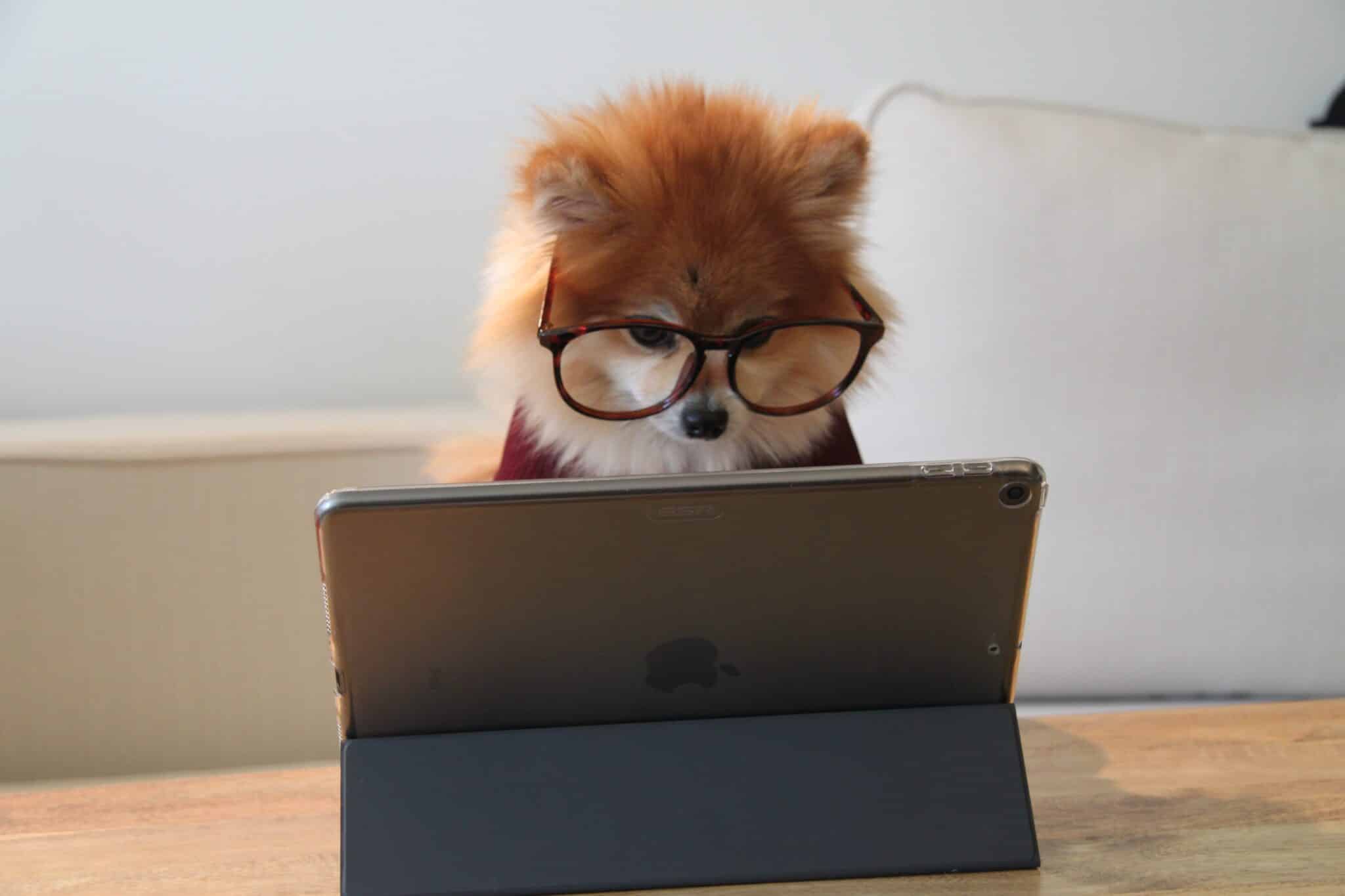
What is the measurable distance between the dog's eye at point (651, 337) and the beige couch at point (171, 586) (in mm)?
806

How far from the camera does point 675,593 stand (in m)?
0.87

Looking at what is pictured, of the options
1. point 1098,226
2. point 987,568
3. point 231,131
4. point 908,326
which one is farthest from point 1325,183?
point 231,131

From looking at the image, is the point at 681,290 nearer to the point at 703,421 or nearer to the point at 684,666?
the point at 703,421

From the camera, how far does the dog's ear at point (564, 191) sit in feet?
3.50

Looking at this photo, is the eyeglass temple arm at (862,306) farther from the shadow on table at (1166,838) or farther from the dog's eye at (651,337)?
the shadow on table at (1166,838)

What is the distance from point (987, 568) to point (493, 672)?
1.21 feet

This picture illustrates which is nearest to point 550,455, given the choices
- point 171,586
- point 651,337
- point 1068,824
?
point 651,337

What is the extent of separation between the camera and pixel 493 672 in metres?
0.88

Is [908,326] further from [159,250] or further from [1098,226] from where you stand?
[159,250]

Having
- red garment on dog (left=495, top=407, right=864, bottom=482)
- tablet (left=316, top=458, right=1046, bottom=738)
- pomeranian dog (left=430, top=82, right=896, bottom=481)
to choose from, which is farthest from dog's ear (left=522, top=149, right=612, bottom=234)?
tablet (left=316, top=458, right=1046, bottom=738)

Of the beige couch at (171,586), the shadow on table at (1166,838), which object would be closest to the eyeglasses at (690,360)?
the shadow on table at (1166,838)

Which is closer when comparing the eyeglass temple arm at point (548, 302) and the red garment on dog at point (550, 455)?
the eyeglass temple arm at point (548, 302)

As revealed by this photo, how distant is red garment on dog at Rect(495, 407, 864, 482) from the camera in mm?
1212

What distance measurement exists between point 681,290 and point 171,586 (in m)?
1.17
